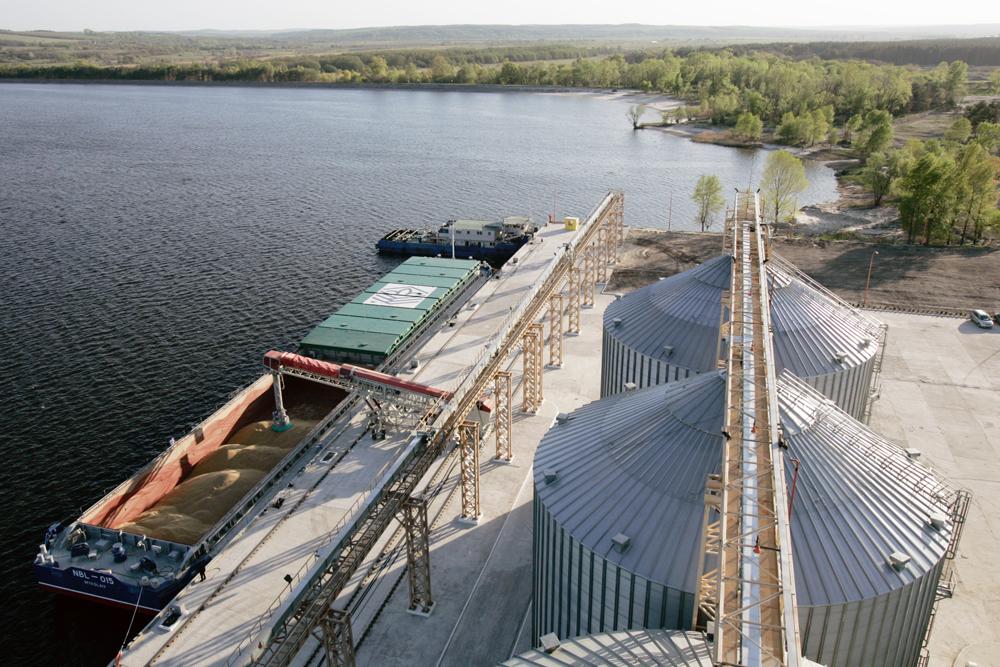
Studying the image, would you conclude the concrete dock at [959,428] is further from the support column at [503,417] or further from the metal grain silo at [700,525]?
the support column at [503,417]

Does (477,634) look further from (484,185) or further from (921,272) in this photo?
(484,185)

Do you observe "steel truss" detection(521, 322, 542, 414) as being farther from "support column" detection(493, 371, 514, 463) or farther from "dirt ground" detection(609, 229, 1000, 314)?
"dirt ground" detection(609, 229, 1000, 314)

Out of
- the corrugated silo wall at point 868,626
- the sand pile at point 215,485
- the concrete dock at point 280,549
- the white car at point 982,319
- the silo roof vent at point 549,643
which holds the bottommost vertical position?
the sand pile at point 215,485

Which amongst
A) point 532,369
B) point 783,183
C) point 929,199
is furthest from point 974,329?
point 532,369

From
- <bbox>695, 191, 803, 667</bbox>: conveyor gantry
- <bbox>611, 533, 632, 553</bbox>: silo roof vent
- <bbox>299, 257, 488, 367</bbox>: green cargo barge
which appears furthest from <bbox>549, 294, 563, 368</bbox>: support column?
<bbox>611, 533, 632, 553</bbox>: silo roof vent

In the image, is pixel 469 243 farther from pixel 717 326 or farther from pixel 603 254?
pixel 717 326

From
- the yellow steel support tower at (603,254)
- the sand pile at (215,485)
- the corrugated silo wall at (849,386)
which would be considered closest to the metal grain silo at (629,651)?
the corrugated silo wall at (849,386)

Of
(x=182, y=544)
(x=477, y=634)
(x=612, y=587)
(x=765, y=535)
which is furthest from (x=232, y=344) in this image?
(x=765, y=535)
